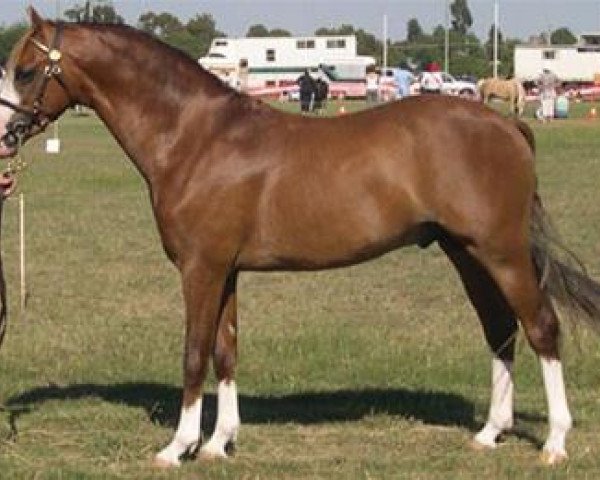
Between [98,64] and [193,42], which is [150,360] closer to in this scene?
[98,64]

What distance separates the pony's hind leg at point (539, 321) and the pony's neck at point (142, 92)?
185 cm

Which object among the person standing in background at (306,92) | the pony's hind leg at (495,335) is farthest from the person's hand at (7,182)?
the person standing in background at (306,92)

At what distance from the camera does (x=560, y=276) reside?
8.04 metres

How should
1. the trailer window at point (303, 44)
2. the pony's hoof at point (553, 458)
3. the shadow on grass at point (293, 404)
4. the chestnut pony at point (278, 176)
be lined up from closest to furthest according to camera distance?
1. the chestnut pony at point (278, 176)
2. the pony's hoof at point (553, 458)
3. the shadow on grass at point (293, 404)
4. the trailer window at point (303, 44)

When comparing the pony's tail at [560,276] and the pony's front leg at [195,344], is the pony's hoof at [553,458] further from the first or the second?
the pony's front leg at [195,344]

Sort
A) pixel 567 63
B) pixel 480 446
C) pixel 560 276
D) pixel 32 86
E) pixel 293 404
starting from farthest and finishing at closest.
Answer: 1. pixel 567 63
2. pixel 293 404
3. pixel 480 446
4. pixel 560 276
5. pixel 32 86

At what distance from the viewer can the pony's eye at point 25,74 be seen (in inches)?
302

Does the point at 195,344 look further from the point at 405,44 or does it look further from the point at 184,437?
the point at 405,44

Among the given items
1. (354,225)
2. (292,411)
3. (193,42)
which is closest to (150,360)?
(292,411)

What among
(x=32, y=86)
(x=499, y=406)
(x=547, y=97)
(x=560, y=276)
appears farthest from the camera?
(x=547, y=97)

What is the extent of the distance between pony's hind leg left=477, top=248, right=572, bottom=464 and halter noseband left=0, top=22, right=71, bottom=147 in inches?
102

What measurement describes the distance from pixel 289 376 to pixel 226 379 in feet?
6.37

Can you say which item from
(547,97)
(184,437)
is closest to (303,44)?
(547,97)

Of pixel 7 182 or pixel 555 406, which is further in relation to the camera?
pixel 7 182
